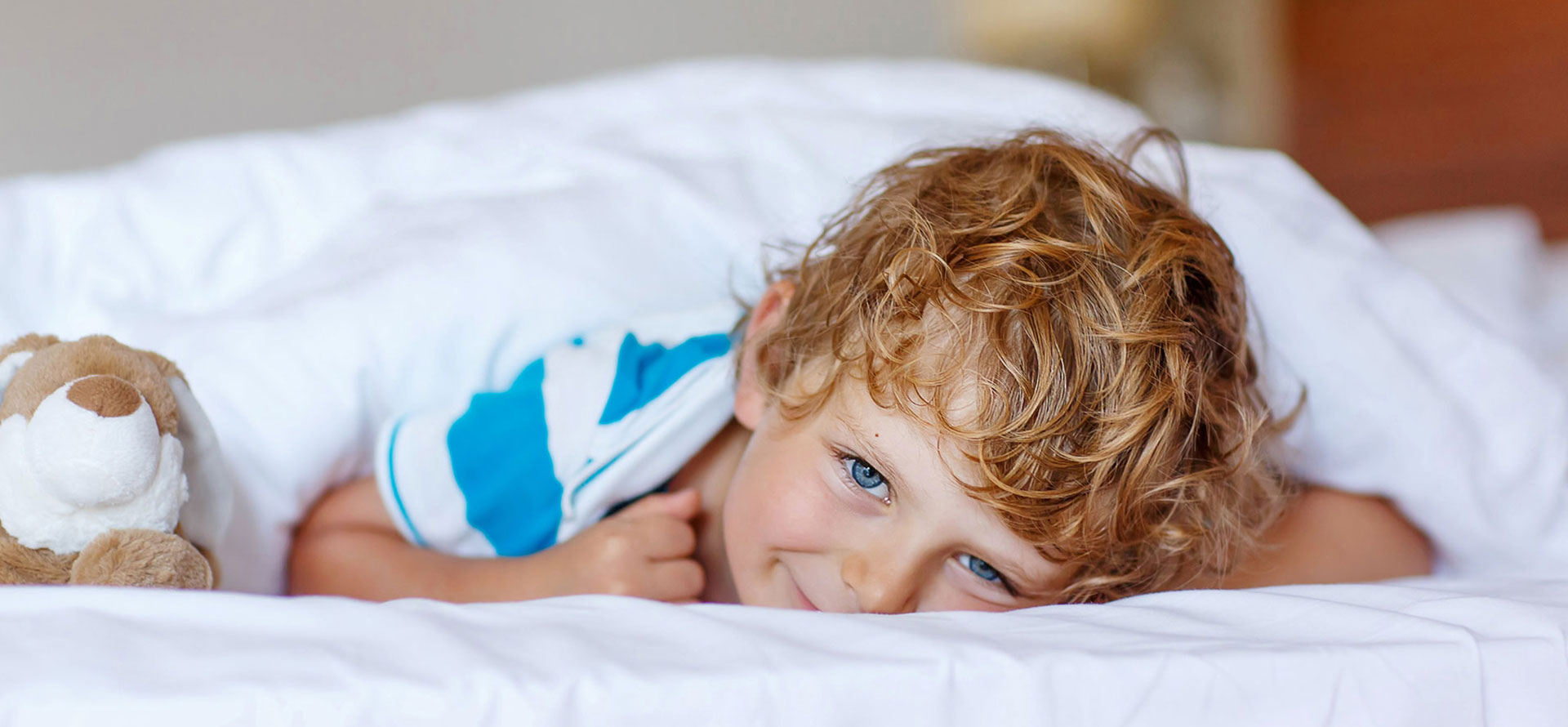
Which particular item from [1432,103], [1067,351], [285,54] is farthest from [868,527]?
[1432,103]

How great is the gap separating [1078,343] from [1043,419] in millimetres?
49

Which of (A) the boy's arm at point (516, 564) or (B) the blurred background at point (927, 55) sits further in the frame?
(B) the blurred background at point (927, 55)

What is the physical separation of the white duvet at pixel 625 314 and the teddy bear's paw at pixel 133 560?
89mm

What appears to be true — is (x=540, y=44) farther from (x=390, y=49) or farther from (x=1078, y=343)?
(x=1078, y=343)

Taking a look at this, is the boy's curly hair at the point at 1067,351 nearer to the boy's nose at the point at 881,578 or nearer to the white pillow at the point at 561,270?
the boy's nose at the point at 881,578

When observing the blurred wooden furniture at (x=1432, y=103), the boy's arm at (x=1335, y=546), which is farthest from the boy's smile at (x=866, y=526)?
the blurred wooden furniture at (x=1432, y=103)

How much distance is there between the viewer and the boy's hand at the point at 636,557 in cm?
78

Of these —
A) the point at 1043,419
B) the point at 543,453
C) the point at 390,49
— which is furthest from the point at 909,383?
the point at 390,49

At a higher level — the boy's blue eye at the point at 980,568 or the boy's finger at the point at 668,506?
the boy's blue eye at the point at 980,568

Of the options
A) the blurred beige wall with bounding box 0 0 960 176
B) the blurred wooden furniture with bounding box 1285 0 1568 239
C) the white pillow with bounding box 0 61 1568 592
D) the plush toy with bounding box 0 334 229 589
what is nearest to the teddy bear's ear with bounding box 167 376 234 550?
the plush toy with bounding box 0 334 229 589

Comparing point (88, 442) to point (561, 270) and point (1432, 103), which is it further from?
point (1432, 103)

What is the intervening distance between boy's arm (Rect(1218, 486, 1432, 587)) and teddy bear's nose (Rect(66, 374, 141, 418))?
66cm

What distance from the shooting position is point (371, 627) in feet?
1.50

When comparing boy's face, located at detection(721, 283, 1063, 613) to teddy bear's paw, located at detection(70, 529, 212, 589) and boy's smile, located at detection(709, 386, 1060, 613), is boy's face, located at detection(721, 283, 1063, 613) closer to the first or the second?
boy's smile, located at detection(709, 386, 1060, 613)
